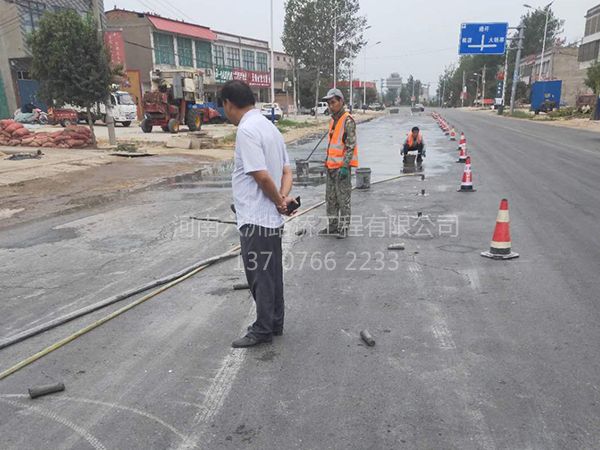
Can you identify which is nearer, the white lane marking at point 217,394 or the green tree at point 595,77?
the white lane marking at point 217,394

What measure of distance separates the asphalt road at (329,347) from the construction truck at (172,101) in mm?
20860

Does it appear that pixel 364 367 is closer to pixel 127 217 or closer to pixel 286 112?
pixel 127 217

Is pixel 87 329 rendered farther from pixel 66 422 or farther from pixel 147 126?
pixel 147 126

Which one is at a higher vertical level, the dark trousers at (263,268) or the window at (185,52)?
the window at (185,52)

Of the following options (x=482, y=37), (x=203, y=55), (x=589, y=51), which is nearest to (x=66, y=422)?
(x=482, y=37)

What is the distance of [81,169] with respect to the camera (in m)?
13.9

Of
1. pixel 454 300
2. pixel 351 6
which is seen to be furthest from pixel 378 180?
pixel 351 6

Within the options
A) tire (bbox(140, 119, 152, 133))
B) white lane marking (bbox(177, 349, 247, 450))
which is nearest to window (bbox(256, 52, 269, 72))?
tire (bbox(140, 119, 152, 133))

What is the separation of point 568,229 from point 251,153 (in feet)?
17.7

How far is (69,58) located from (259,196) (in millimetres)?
16637

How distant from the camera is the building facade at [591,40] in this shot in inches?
2242

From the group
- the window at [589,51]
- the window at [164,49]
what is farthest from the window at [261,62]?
the window at [589,51]

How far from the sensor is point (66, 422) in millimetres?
2764

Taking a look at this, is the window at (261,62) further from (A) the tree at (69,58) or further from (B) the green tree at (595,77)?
(A) the tree at (69,58)
